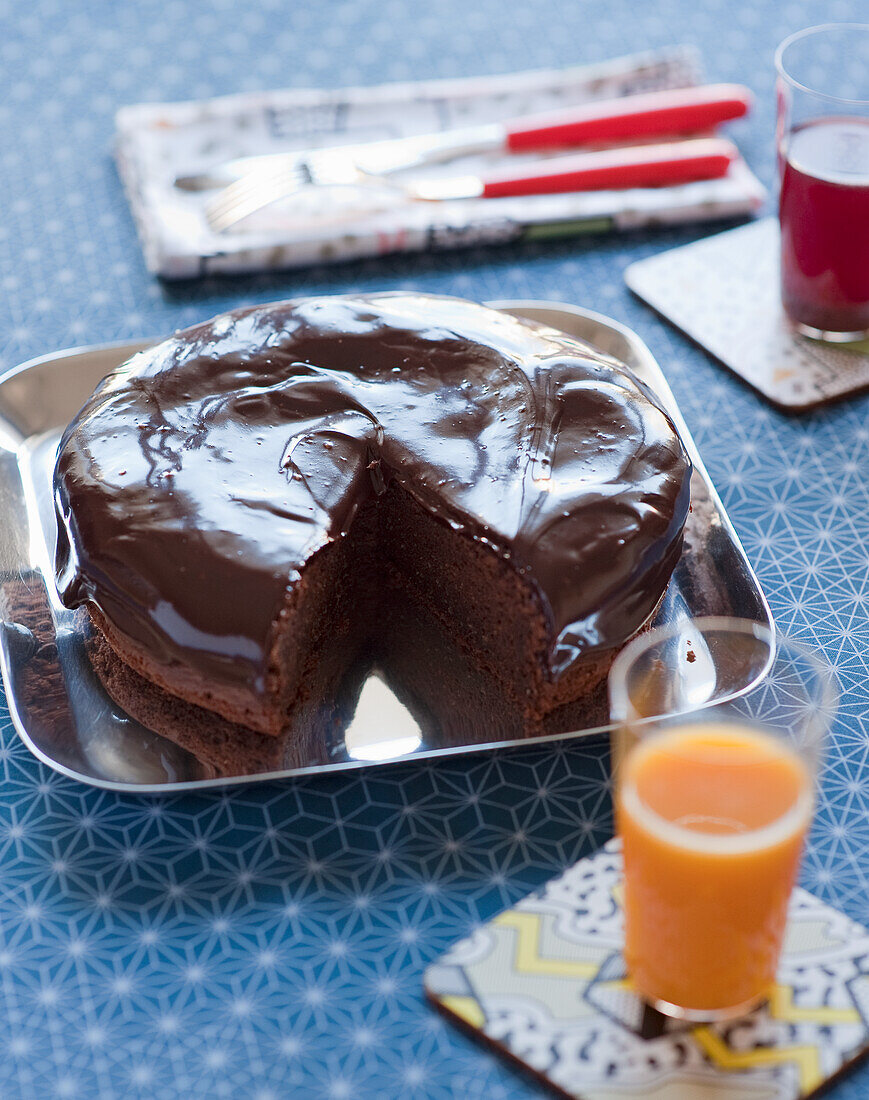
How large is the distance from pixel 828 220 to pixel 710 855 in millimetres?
1934

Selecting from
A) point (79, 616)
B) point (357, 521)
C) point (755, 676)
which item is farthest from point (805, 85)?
point (79, 616)

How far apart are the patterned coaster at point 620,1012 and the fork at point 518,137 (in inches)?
90.8

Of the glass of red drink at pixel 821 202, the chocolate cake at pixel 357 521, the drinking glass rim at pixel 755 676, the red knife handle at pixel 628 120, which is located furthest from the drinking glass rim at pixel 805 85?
the drinking glass rim at pixel 755 676

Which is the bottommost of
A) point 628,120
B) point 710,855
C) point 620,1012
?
point 620,1012

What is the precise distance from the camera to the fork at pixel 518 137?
3.60 meters

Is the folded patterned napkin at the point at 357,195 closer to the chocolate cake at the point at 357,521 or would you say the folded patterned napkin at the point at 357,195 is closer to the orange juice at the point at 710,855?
the chocolate cake at the point at 357,521

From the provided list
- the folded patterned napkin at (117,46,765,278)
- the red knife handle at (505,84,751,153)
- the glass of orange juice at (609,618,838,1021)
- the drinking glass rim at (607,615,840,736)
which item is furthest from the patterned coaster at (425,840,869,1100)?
the red knife handle at (505,84,751,153)

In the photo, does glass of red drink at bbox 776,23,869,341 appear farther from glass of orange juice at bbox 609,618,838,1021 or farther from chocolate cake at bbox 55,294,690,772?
glass of orange juice at bbox 609,618,838,1021

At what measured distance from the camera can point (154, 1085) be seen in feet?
5.92

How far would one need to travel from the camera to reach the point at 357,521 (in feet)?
8.70

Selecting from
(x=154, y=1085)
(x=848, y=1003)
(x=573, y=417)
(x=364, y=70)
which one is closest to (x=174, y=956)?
(x=154, y=1085)

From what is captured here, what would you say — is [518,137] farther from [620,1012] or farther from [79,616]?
[620,1012]

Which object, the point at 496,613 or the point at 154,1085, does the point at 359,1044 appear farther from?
the point at 496,613

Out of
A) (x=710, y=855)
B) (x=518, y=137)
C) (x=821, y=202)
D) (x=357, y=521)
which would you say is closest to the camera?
(x=710, y=855)
